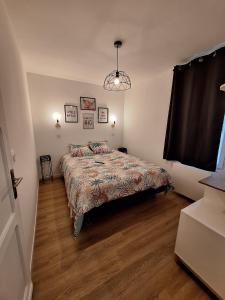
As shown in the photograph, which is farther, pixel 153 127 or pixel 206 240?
pixel 153 127

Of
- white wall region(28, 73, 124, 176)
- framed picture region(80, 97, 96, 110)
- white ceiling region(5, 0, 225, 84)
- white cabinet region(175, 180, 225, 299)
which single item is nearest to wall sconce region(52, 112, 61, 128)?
white wall region(28, 73, 124, 176)

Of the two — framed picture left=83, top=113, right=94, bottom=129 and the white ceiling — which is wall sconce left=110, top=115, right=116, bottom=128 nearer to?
framed picture left=83, top=113, right=94, bottom=129

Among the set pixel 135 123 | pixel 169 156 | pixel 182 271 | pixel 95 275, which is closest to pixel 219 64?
pixel 169 156

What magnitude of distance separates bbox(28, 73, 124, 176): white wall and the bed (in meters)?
1.13

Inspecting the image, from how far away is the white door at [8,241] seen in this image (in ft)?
2.48

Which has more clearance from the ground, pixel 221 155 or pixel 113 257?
pixel 221 155

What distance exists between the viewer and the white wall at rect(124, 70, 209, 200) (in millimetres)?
2641

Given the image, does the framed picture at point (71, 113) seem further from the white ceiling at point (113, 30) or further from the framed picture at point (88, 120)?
the white ceiling at point (113, 30)

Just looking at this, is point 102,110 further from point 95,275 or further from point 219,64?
point 95,275

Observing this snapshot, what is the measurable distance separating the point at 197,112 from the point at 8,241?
2892 millimetres

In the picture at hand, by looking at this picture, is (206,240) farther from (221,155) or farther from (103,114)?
(103,114)

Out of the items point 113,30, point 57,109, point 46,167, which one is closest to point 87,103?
point 57,109

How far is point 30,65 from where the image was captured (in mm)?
2695

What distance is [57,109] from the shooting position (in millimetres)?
3424
